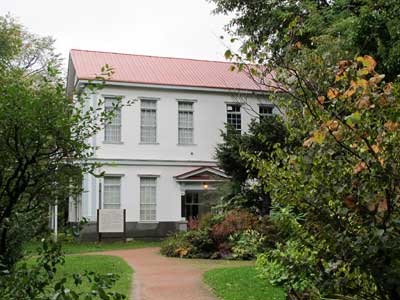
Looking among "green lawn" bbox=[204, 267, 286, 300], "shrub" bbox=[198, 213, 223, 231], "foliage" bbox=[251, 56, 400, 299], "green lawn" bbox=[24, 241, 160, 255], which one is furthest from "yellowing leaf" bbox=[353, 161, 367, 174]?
"green lawn" bbox=[24, 241, 160, 255]

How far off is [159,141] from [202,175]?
2867 millimetres

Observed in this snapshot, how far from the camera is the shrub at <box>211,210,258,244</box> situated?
53.9ft

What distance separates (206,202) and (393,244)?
21.7 metres

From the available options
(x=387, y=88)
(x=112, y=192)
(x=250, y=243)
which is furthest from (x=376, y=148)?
(x=112, y=192)

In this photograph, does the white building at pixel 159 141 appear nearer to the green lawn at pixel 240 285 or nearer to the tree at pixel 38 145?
the green lawn at pixel 240 285

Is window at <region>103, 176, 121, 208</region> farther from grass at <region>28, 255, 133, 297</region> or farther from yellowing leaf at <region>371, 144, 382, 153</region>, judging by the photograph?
yellowing leaf at <region>371, 144, 382, 153</region>

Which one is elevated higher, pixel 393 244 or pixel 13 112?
pixel 13 112

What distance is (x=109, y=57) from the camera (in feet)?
92.6

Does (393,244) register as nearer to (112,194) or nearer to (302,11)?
(302,11)

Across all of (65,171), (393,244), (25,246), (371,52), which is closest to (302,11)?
(371,52)

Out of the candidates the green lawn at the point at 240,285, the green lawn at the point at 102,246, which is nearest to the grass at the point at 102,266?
the green lawn at the point at 240,285

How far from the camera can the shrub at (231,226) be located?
53.9 ft

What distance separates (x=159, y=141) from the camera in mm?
26266

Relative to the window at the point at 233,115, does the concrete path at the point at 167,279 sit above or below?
below
